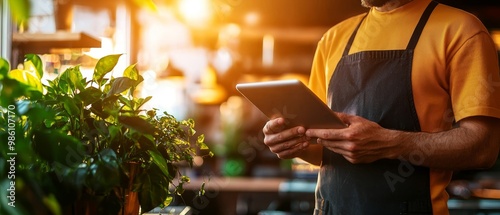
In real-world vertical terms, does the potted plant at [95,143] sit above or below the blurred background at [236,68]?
above

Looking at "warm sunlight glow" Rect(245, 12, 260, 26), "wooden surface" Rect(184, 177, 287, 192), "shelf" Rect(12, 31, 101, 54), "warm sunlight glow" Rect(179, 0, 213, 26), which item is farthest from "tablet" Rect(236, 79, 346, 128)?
"warm sunlight glow" Rect(245, 12, 260, 26)

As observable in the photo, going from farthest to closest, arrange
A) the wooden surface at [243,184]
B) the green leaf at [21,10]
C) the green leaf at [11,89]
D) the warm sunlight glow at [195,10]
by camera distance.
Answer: the warm sunlight glow at [195,10], the wooden surface at [243,184], the green leaf at [11,89], the green leaf at [21,10]

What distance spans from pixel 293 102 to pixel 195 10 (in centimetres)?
446

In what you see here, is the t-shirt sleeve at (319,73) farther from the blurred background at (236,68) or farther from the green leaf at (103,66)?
the blurred background at (236,68)

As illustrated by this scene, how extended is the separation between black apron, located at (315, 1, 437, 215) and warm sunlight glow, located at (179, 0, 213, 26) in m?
3.68

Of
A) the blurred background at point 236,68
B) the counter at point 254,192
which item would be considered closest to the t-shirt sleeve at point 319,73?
the counter at point 254,192

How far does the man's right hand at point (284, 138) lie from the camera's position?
162cm

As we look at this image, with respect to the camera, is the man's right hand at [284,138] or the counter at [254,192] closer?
the man's right hand at [284,138]

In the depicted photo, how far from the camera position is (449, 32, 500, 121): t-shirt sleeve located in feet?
4.95

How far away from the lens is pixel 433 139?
1508 millimetres

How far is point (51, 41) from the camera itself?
90.5 inches

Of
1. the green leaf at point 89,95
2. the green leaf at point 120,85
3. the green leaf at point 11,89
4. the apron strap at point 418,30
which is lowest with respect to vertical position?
the green leaf at point 89,95

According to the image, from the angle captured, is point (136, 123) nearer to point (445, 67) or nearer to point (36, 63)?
point (36, 63)

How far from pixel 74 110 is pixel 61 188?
0.20 meters
